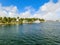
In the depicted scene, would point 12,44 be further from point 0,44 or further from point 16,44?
point 0,44

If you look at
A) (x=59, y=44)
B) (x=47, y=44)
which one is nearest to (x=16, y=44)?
(x=47, y=44)

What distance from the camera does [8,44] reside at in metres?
57.9

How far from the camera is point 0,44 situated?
57656mm

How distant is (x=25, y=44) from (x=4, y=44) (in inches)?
393

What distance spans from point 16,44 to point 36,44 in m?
9.50

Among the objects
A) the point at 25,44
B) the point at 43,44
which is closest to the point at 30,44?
the point at 25,44

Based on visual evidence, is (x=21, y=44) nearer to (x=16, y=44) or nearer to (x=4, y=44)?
(x=16, y=44)

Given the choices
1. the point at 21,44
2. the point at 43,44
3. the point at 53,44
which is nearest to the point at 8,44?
the point at 21,44

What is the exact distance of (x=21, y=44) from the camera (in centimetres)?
5809

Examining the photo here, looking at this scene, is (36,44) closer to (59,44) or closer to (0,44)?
(59,44)

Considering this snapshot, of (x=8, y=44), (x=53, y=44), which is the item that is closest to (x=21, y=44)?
(x=8, y=44)

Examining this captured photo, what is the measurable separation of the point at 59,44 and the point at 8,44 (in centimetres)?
2426

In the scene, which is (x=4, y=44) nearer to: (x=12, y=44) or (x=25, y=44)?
(x=12, y=44)

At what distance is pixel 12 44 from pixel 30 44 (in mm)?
8578
